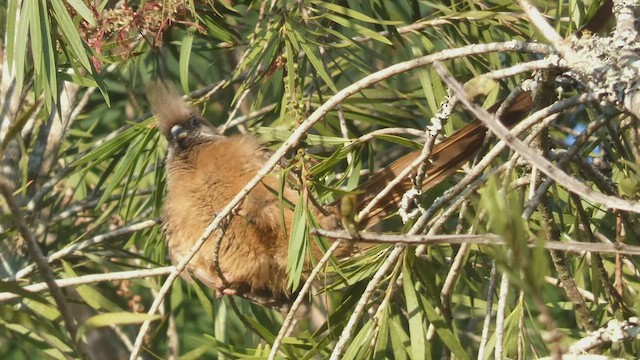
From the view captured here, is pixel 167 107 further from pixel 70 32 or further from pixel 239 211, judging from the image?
pixel 70 32

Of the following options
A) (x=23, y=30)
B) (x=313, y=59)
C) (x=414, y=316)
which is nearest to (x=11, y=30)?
(x=23, y=30)

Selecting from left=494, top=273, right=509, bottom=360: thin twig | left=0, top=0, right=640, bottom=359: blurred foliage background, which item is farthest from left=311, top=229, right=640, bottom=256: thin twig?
left=494, top=273, right=509, bottom=360: thin twig

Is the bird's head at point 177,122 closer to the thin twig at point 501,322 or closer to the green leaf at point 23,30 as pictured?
the green leaf at point 23,30

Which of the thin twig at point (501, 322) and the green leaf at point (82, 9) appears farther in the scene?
the green leaf at point (82, 9)

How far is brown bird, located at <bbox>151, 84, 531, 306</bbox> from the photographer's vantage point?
2998mm

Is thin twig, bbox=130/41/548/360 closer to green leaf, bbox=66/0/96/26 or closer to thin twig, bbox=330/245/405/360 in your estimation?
thin twig, bbox=330/245/405/360

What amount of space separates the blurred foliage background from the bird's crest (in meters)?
0.08

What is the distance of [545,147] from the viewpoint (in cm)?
212

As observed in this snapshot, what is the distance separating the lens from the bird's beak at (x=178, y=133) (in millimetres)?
3502

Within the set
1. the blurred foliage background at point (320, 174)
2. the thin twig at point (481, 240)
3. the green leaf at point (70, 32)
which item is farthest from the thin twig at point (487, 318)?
the green leaf at point (70, 32)

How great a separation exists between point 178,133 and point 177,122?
4 centimetres

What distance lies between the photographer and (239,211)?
9.43ft

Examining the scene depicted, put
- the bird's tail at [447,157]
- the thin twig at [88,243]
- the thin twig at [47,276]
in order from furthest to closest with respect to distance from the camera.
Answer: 1. the thin twig at [88,243]
2. the bird's tail at [447,157]
3. the thin twig at [47,276]

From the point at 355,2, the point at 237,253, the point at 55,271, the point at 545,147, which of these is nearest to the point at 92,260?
the point at 55,271
